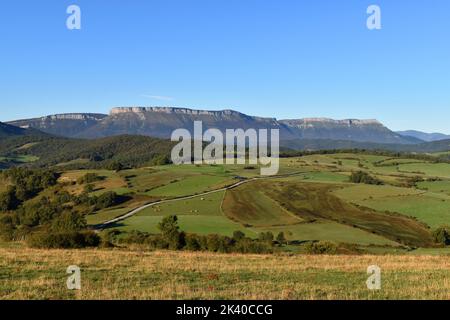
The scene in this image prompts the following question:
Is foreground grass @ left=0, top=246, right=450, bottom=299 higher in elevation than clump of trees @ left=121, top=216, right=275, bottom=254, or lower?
higher

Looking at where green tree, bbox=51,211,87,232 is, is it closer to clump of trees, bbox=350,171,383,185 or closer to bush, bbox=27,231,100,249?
bush, bbox=27,231,100,249

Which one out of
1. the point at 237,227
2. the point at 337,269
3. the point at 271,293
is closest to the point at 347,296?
the point at 271,293

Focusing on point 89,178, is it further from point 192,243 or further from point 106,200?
point 192,243

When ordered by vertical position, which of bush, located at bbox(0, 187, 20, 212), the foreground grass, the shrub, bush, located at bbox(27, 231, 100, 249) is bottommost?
bush, located at bbox(0, 187, 20, 212)

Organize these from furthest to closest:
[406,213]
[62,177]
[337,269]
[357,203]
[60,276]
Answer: [62,177] < [357,203] < [406,213] < [337,269] < [60,276]

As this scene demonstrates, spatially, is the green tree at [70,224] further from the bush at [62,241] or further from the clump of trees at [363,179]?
the clump of trees at [363,179]

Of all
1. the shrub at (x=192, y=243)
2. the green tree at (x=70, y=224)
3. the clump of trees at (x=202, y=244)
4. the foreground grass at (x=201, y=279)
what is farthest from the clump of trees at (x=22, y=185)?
the foreground grass at (x=201, y=279)

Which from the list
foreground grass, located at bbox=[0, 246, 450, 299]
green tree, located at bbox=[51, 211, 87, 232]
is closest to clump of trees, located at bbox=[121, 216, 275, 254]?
foreground grass, located at bbox=[0, 246, 450, 299]

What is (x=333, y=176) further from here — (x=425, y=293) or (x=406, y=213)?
(x=425, y=293)
